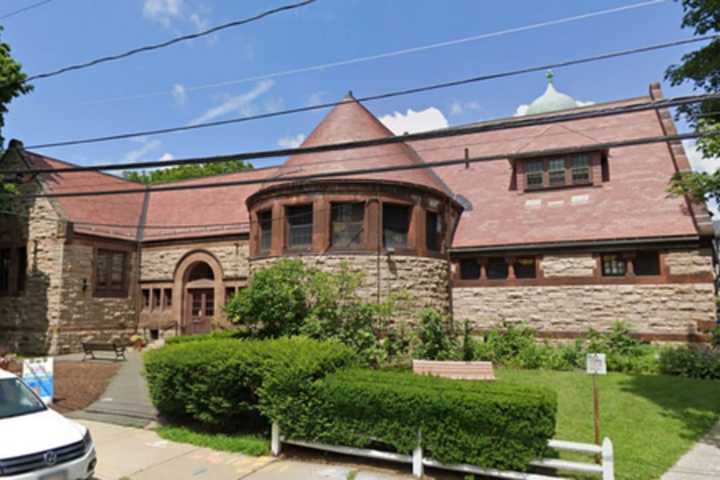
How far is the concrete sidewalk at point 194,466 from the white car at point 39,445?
40.5 inches

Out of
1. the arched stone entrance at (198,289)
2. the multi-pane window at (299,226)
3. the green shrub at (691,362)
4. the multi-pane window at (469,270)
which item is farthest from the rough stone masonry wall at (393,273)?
the green shrub at (691,362)

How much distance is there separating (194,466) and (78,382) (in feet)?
27.7

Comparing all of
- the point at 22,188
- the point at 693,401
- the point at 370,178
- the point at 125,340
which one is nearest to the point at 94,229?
the point at 22,188

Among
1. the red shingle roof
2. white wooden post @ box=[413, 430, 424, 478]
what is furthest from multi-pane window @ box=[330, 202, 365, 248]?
white wooden post @ box=[413, 430, 424, 478]

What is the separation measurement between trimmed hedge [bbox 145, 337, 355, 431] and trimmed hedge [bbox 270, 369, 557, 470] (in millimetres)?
368

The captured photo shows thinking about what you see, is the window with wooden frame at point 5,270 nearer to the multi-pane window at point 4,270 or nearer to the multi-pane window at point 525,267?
the multi-pane window at point 4,270

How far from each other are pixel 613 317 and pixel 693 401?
5.87 m

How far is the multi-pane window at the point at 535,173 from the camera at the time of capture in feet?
63.8

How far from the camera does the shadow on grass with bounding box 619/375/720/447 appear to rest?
8492 millimetres

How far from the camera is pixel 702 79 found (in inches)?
412

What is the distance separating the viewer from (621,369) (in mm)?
13570

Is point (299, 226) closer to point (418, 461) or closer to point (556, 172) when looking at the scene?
point (418, 461)

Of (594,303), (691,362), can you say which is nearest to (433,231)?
(594,303)

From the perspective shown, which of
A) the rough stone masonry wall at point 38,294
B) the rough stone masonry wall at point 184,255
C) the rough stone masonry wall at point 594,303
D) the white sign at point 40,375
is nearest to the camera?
the white sign at point 40,375
